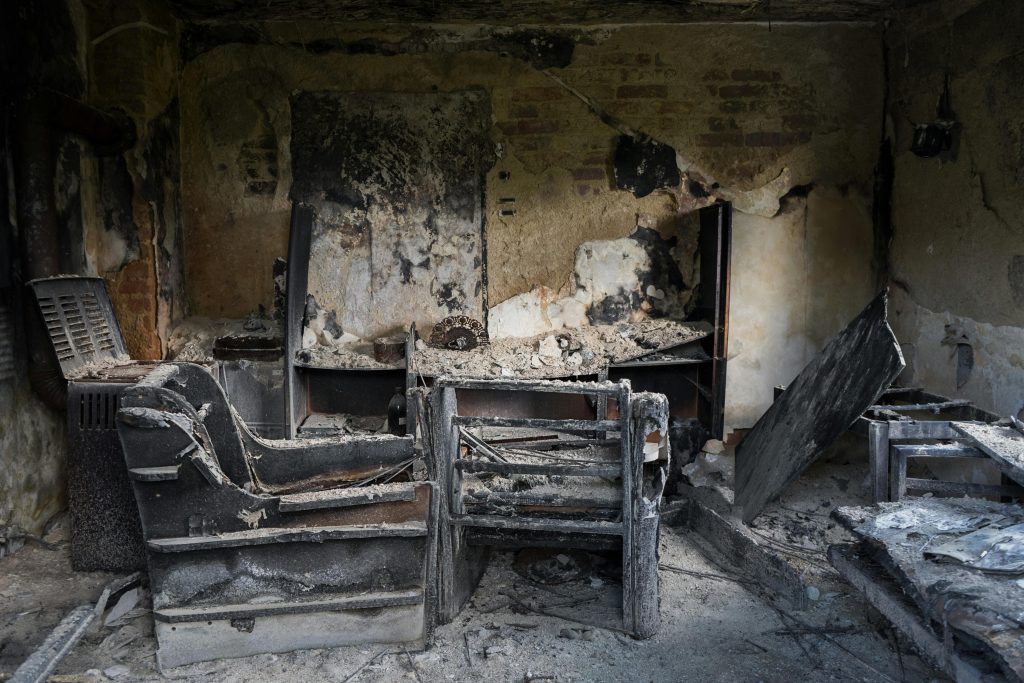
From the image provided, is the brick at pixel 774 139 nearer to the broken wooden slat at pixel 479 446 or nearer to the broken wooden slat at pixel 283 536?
the broken wooden slat at pixel 479 446

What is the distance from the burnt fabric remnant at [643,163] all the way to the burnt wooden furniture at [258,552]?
2890 mm

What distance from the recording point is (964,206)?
4371 millimetres

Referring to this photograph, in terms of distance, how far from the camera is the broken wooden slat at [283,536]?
2799mm

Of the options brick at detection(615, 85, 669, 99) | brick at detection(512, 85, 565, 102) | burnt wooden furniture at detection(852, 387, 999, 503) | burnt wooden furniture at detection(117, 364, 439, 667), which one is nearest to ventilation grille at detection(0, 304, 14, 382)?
burnt wooden furniture at detection(117, 364, 439, 667)

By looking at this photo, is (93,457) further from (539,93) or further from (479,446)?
(539,93)

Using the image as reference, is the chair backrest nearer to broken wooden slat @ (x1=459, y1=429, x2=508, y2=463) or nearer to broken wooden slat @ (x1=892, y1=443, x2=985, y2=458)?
broken wooden slat @ (x1=459, y1=429, x2=508, y2=463)

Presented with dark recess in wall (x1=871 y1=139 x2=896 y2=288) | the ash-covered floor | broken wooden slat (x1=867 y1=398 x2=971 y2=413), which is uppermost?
dark recess in wall (x1=871 y1=139 x2=896 y2=288)

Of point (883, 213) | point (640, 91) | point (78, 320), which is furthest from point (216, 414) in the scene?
point (883, 213)

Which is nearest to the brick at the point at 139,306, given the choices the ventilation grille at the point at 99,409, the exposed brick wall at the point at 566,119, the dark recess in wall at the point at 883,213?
the exposed brick wall at the point at 566,119

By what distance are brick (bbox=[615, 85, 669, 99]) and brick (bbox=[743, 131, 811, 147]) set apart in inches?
24.3

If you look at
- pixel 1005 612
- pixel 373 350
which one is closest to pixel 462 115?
pixel 373 350

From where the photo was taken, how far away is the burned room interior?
2.90 metres

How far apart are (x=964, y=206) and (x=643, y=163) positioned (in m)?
1.85

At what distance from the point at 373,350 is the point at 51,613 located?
7.27ft
